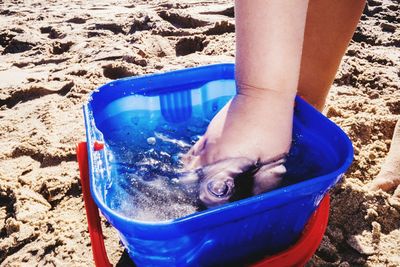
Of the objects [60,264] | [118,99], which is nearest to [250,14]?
[118,99]

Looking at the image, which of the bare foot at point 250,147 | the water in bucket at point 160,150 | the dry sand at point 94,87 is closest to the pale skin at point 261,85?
the bare foot at point 250,147

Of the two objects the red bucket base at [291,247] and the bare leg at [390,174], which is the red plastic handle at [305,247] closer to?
the red bucket base at [291,247]

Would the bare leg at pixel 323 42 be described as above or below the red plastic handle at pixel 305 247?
above

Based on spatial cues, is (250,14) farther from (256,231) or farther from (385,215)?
(385,215)

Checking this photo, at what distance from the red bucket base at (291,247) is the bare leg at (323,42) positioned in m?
0.50

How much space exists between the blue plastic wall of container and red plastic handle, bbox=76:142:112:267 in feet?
0.18

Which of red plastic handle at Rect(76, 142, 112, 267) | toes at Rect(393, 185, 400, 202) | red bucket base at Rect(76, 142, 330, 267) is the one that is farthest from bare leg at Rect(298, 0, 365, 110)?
red plastic handle at Rect(76, 142, 112, 267)

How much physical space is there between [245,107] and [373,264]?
0.54 m

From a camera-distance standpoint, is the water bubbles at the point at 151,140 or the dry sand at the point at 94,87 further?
the water bubbles at the point at 151,140

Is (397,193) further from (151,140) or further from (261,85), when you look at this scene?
(151,140)

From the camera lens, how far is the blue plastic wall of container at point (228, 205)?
60 cm

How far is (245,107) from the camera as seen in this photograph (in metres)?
0.83

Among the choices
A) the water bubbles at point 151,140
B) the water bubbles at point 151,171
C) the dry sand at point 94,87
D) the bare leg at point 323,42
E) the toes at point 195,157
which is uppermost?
the bare leg at point 323,42

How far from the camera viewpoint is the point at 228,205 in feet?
1.97
